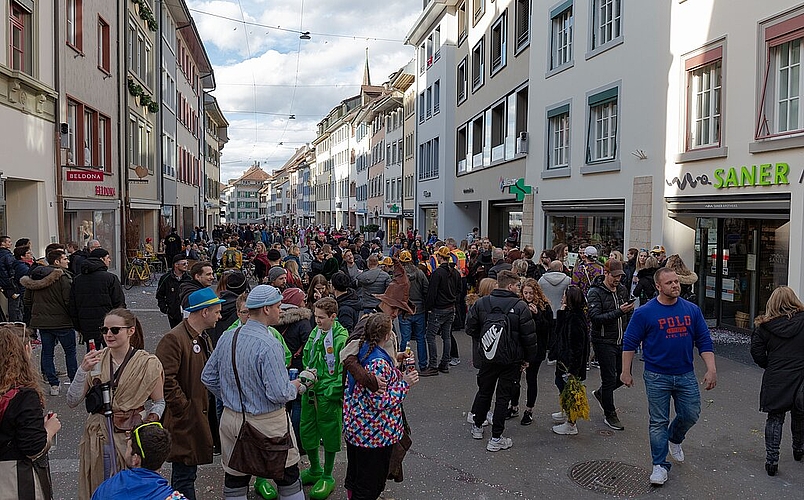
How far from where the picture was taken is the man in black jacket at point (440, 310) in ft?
33.1

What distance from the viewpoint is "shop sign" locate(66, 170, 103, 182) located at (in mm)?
16703

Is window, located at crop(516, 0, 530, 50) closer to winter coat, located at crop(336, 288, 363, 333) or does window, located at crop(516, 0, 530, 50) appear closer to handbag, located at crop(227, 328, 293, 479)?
winter coat, located at crop(336, 288, 363, 333)

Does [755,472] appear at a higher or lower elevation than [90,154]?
lower

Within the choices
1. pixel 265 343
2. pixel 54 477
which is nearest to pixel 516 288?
pixel 265 343

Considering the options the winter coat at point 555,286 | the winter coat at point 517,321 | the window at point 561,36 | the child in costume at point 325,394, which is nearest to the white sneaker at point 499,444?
the winter coat at point 517,321

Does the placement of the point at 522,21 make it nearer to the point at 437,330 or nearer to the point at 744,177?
the point at 744,177

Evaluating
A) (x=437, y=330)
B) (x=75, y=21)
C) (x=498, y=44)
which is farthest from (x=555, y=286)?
(x=498, y=44)

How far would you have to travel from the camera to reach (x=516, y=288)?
7070 millimetres

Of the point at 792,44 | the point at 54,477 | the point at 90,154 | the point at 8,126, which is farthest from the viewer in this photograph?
the point at 90,154

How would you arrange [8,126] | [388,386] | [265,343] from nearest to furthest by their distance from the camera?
[265,343] < [388,386] < [8,126]

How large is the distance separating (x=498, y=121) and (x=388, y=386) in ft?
72.0

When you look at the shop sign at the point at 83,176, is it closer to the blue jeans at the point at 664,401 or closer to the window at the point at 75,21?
the window at the point at 75,21

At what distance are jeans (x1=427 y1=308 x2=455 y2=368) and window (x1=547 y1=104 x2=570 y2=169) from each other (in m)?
9.47

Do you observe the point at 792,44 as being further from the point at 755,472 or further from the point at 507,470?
the point at 507,470
